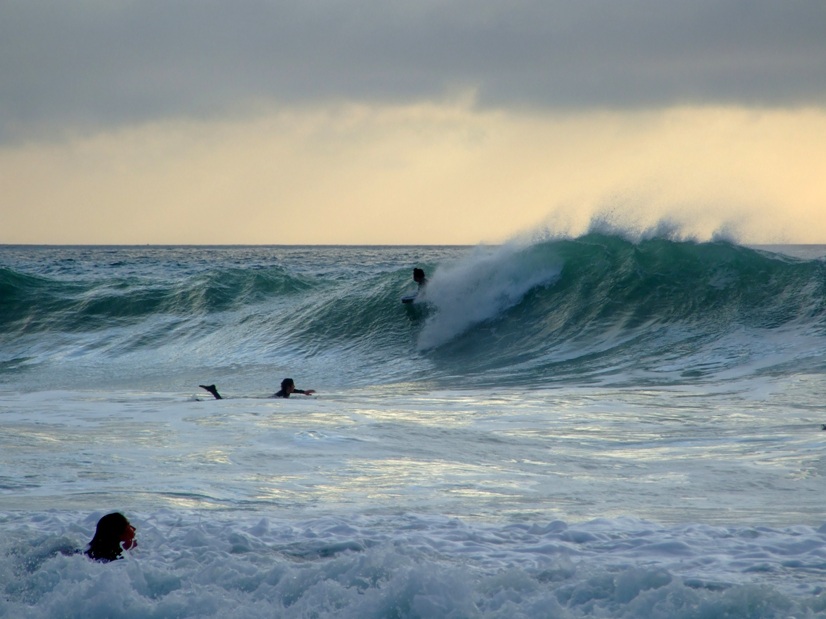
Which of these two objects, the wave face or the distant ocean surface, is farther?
the wave face

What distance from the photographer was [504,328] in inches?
640

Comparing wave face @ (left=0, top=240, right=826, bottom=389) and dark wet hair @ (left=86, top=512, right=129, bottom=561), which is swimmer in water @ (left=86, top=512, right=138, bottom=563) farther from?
wave face @ (left=0, top=240, right=826, bottom=389)

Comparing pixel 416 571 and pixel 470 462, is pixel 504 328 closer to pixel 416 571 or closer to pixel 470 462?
pixel 470 462

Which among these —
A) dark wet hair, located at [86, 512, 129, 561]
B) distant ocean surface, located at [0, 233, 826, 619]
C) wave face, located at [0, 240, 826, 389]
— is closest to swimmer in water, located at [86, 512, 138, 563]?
dark wet hair, located at [86, 512, 129, 561]

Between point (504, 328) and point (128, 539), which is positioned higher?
point (504, 328)

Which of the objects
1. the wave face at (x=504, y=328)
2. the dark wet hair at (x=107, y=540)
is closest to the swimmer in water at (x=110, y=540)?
the dark wet hair at (x=107, y=540)

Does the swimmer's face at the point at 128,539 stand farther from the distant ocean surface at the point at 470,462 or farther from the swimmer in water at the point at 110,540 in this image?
the distant ocean surface at the point at 470,462

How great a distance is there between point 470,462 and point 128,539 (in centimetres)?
291

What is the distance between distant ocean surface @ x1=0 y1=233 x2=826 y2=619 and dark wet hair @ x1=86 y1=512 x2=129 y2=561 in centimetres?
15

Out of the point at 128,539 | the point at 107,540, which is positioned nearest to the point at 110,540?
the point at 107,540

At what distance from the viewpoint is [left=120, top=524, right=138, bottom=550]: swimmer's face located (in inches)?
179

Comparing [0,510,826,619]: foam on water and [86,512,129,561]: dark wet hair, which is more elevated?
[86,512,129,561]: dark wet hair

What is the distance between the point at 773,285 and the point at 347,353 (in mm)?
7839

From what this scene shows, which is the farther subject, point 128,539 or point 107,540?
point 128,539
